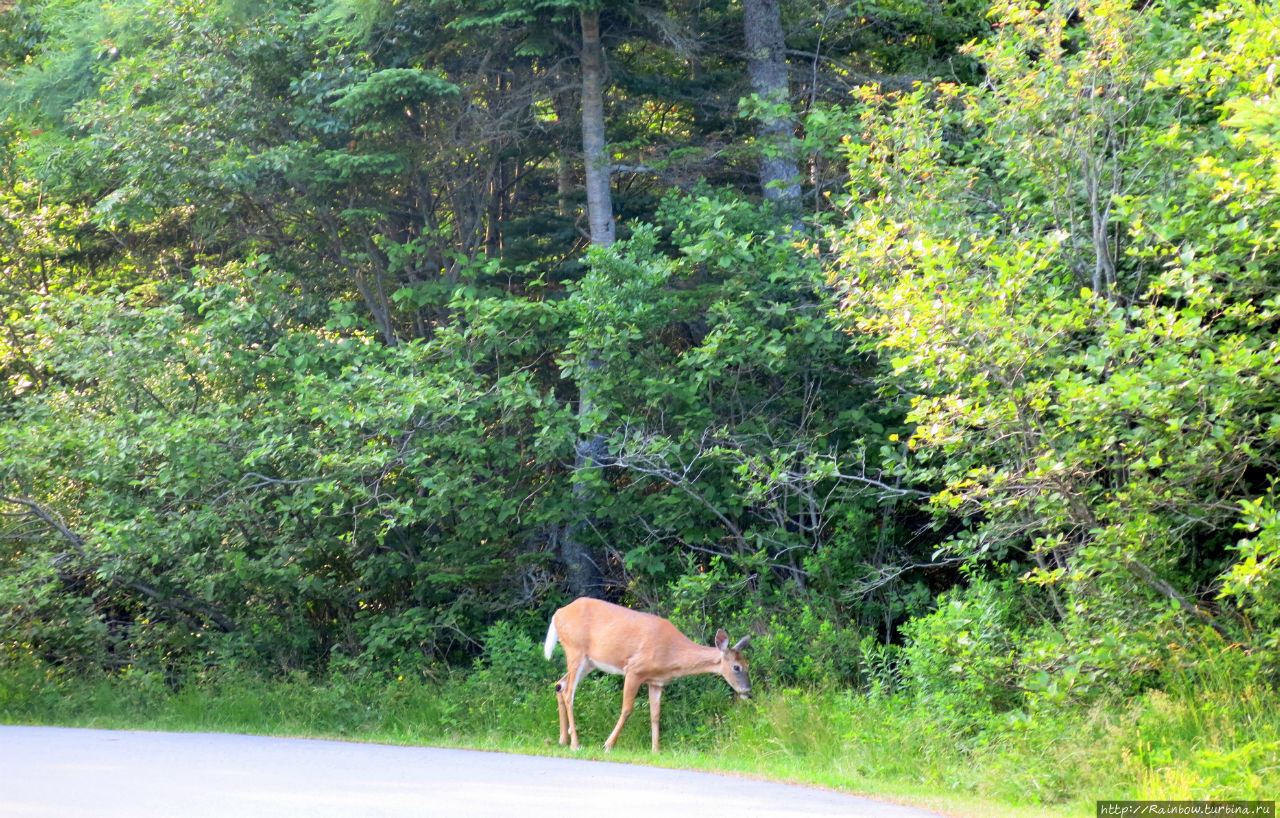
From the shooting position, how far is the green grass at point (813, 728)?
7.66m

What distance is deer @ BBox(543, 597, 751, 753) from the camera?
11328mm

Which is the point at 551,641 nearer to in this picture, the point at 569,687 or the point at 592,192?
the point at 569,687

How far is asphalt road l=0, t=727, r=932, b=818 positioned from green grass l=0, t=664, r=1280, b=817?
81 cm

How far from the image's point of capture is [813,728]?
10.4m

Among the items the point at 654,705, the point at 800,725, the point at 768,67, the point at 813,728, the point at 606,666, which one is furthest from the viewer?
the point at 768,67

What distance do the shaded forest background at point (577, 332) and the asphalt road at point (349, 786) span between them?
2.51 meters

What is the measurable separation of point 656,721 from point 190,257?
36.8ft

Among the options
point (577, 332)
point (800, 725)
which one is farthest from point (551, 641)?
point (577, 332)

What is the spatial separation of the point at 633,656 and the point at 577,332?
3.57 meters

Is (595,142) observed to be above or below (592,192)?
above

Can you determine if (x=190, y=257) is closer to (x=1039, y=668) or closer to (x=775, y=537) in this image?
(x=775, y=537)

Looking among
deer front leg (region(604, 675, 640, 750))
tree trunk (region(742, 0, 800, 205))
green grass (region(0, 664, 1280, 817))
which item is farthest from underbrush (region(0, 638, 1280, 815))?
tree trunk (region(742, 0, 800, 205))

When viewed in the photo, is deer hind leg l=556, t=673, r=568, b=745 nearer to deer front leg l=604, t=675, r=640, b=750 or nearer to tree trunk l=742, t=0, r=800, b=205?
deer front leg l=604, t=675, r=640, b=750

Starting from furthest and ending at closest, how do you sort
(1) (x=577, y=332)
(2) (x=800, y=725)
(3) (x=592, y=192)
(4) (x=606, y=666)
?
(3) (x=592, y=192) → (1) (x=577, y=332) → (4) (x=606, y=666) → (2) (x=800, y=725)
